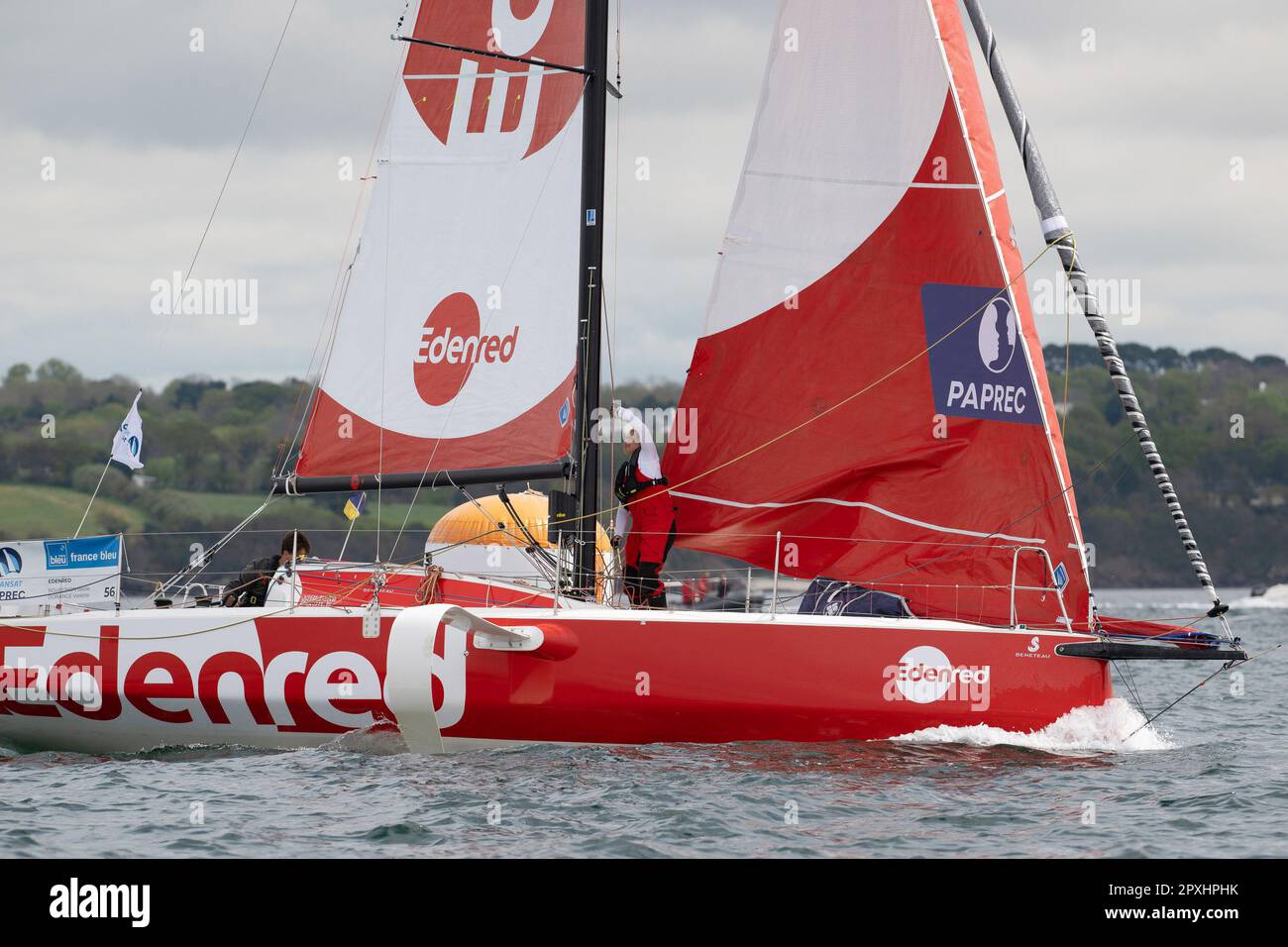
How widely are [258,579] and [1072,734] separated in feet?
19.1

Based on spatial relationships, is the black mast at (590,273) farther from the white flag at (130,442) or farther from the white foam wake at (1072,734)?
the white flag at (130,442)

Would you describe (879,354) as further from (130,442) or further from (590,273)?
(130,442)

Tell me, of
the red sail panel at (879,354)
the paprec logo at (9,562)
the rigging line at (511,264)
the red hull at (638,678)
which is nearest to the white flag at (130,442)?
the paprec logo at (9,562)

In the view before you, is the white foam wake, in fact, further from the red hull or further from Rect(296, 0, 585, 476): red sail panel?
Rect(296, 0, 585, 476): red sail panel

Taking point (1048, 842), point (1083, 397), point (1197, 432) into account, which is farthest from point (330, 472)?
point (1197, 432)

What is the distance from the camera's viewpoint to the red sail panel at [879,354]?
1074 centimetres

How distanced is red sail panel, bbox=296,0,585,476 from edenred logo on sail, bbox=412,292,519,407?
0.4 inches

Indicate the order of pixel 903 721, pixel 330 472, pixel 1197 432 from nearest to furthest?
pixel 903 721
pixel 330 472
pixel 1197 432

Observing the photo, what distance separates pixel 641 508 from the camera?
1167 centimetres

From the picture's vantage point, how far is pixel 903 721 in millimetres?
10000

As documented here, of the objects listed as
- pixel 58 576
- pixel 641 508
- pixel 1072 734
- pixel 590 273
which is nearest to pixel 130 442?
pixel 58 576
